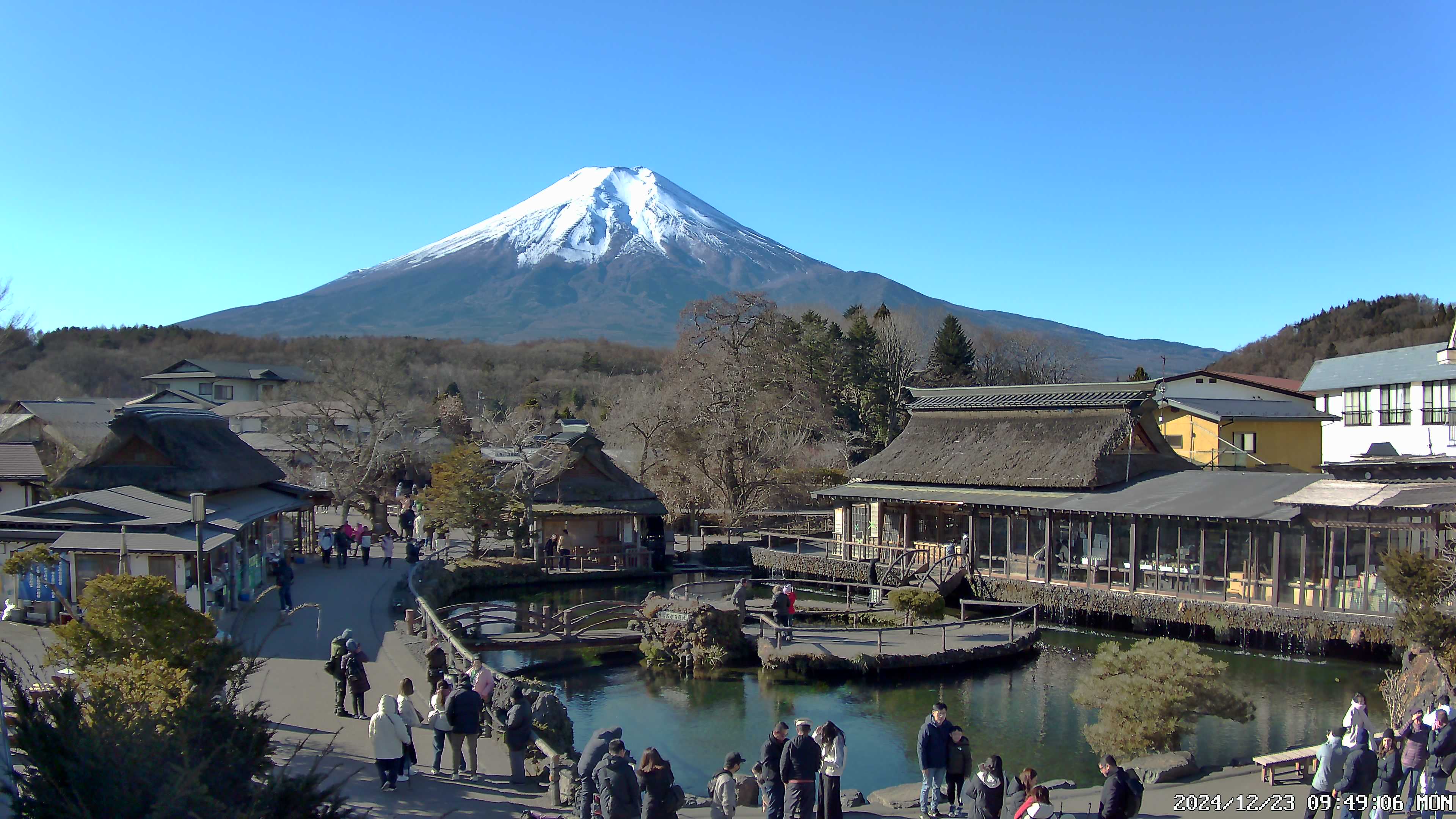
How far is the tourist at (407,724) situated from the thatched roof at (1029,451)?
61.8 ft

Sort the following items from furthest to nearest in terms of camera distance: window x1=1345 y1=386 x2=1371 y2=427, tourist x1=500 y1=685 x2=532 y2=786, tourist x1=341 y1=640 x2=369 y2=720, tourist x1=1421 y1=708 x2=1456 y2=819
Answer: window x1=1345 y1=386 x2=1371 y2=427 < tourist x1=341 y1=640 x2=369 y2=720 < tourist x1=500 y1=685 x2=532 y2=786 < tourist x1=1421 y1=708 x2=1456 y2=819

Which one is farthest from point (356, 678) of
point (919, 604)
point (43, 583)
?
point (919, 604)

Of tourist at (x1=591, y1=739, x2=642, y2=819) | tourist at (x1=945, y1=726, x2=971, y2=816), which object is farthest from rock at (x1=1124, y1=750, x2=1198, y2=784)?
tourist at (x1=591, y1=739, x2=642, y2=819)

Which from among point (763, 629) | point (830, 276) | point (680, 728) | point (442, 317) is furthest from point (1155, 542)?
point (830, 276)

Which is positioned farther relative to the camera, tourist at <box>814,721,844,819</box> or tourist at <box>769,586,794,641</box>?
tourist at <box>769,586,794,641</box>

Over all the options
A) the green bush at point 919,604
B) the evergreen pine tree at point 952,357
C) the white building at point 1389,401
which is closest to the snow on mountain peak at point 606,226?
the evergreen pine tree at point 952,357

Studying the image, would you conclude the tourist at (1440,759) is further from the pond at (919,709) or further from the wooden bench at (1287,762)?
the pond at (919,709)

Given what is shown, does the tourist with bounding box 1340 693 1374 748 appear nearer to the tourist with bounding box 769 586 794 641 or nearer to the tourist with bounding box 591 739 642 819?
the tourist with bounding box 591 739 642 819

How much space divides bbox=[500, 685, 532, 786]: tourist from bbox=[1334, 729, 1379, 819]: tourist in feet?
25.1

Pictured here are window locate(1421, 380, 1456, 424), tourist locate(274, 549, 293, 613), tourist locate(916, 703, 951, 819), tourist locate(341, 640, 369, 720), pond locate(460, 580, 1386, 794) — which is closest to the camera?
tourist locate(916, 703, 951, 819)

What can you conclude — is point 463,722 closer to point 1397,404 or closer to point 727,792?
point 727,792

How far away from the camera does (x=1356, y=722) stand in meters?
9.08

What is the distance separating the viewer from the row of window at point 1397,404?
121 ft

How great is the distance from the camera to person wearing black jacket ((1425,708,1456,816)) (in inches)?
348
